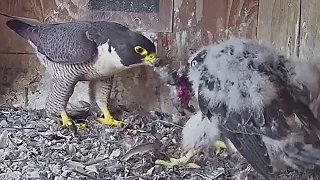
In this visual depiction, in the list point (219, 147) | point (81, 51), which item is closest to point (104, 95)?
point (81, 51)

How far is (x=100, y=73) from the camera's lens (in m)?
2.26

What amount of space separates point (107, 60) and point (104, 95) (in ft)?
0.93

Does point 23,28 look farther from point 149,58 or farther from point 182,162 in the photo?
point 182,162

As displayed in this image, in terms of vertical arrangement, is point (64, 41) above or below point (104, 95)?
above

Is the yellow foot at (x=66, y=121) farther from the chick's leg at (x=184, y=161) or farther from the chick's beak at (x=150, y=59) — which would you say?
the chick's leg at (x=184, y=161)

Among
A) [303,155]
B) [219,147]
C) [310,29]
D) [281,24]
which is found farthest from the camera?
[281,24]

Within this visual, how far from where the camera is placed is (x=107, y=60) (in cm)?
219

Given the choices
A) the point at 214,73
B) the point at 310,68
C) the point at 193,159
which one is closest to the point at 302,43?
the point at 310,68

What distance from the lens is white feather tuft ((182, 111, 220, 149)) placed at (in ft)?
5.99

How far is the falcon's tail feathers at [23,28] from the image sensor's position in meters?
2.32

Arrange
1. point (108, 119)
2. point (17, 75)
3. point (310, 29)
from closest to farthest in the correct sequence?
point (310, 29)
point (108, 119)
point (17, 75)

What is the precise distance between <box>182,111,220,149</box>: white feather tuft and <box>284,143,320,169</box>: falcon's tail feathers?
23 cm

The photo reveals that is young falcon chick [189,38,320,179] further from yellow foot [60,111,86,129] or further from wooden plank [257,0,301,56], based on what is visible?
yellow foot [60,111,86,129]

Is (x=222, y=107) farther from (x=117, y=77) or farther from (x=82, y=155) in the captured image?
(x=117, y=77)
